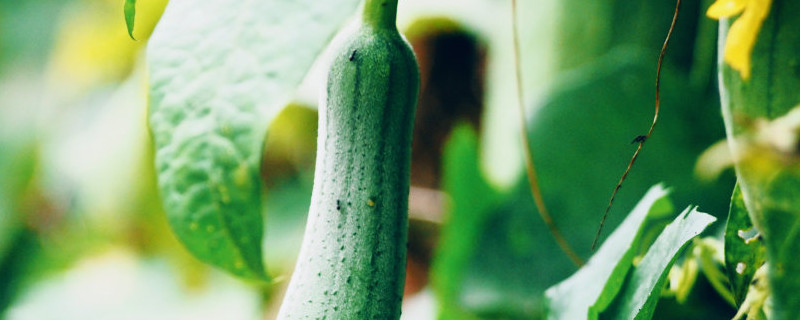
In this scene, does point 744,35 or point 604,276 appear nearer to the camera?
point 744,35

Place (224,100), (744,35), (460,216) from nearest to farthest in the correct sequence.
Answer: (744,35) → (224,100) → (460,216)

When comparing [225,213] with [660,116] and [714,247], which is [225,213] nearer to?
[714,247]

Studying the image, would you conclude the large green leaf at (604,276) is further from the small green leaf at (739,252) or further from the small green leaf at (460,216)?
the small green leaf at (460,216)

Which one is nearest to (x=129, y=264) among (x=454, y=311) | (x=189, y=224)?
(x=454, y=311)

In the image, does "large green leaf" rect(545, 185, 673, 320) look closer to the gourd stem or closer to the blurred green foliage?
the blurred green foliage

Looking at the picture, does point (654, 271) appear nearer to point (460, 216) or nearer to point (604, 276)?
point (604, 276)

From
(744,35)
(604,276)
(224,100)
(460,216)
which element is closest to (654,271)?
(604,276)
